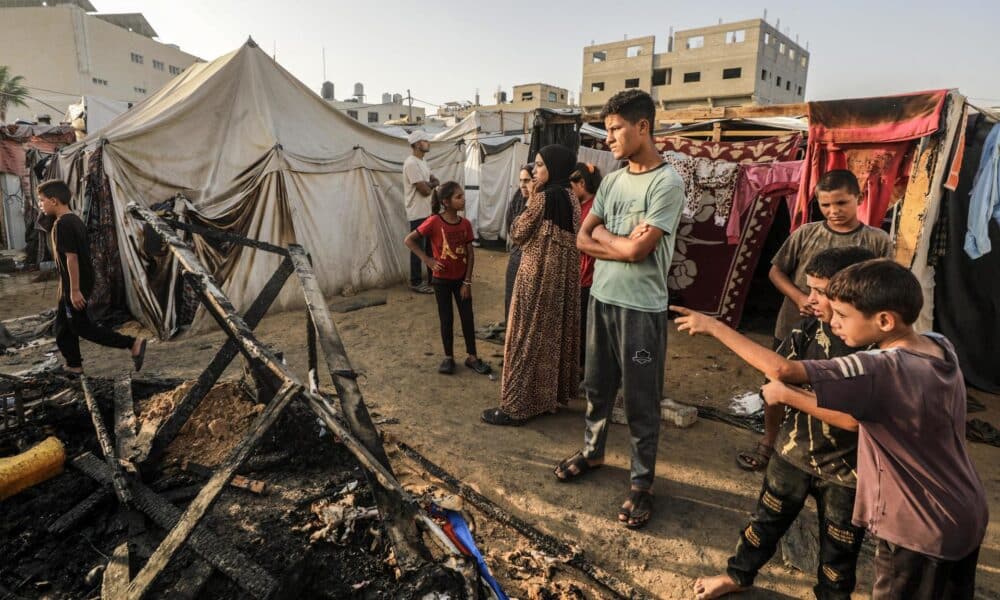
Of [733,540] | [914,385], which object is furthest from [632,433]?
[914,385]

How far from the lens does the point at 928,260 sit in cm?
415

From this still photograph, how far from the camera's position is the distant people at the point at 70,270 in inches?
153

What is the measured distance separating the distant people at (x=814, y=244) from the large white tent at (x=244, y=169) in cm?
571

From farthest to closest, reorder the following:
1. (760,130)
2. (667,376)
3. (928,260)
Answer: (760,130), (667,376), (928,260)

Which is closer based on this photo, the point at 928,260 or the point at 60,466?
the point at 60,466

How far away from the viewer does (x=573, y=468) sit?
9.72 feet

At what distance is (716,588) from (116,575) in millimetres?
2294

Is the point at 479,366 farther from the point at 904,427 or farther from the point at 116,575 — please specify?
the point at 904,427

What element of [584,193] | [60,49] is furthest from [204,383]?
[60,49]

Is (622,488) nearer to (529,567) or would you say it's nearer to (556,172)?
(529,567)

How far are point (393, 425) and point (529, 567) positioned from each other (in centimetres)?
168

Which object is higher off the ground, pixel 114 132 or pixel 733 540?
pixel 114 132

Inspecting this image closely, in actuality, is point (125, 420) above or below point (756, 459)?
above

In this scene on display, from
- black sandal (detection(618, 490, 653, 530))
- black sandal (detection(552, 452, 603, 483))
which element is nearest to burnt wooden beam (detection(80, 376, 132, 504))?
black sandal (detection(552, 452, 603, 483))
